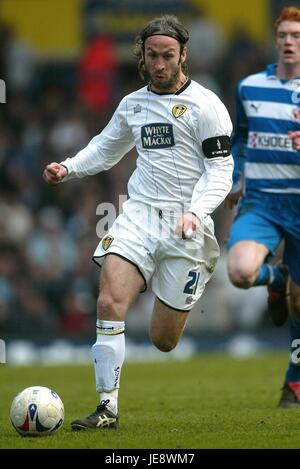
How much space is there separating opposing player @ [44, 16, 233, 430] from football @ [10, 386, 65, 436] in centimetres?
21

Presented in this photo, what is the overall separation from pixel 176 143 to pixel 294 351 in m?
2.24

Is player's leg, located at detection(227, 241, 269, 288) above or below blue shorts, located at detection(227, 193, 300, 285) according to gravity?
below

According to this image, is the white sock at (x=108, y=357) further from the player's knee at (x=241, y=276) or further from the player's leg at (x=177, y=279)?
the player's knee at (x=241, y=276)

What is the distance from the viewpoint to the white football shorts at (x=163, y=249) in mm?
7816

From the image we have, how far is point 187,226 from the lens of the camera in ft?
23.6

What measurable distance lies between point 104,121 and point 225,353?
4576 millimetres

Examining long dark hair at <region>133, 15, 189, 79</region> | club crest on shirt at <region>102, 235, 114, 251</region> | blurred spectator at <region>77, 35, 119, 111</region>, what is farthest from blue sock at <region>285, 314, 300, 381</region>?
blurred spectator at <region>77, 35, 119, 111</region>

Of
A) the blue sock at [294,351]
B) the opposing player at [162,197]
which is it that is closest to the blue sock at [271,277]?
the blue sock at [294,351]

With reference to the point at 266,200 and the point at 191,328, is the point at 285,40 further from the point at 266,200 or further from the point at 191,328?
the point at 191,328

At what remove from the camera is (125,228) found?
311 inches

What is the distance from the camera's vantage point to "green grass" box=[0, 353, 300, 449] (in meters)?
7.07

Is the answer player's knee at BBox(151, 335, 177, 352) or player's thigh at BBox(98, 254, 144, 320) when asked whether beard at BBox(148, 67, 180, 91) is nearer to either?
player's thigh at BBox(98, 254, 144, 320)

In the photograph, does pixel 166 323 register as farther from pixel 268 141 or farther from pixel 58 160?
pixel 58 160

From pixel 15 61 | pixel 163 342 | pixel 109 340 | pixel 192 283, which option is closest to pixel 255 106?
pixel 192 283
